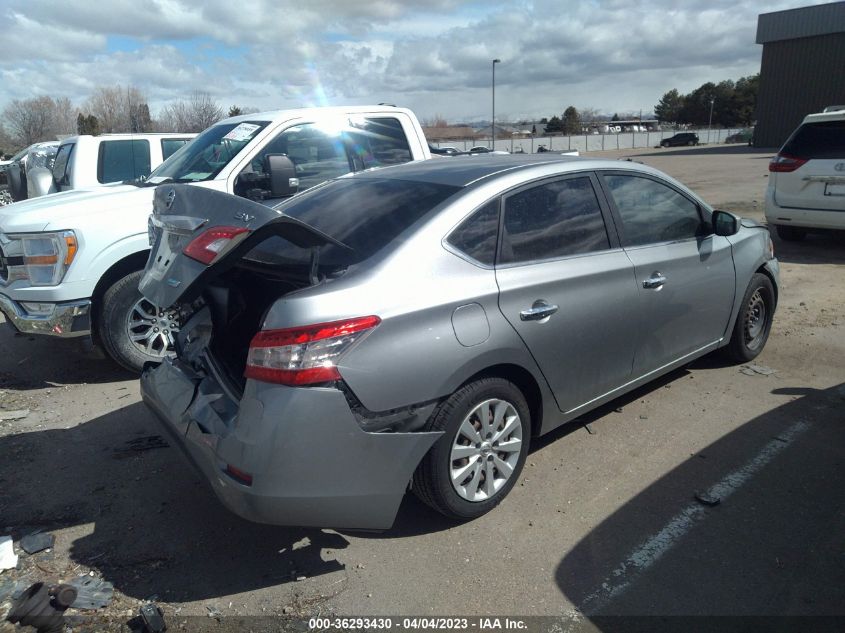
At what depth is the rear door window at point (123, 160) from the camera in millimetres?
8406

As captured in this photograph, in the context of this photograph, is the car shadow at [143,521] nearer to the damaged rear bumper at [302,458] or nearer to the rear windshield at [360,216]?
the damaged rear bumper at [302,458]

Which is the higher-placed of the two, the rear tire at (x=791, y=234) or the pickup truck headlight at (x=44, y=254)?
the pickup truck headlight at (x=44, y=254)

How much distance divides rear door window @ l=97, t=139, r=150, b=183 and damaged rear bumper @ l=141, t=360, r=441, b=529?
6.61 meters

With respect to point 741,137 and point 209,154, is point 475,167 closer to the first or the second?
point 209,154

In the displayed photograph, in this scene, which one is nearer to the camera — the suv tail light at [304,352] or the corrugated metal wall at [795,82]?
the suv tail light at [304,352]

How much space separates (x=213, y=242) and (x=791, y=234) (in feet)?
33.5

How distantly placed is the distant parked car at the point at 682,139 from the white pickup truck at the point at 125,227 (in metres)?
61.9

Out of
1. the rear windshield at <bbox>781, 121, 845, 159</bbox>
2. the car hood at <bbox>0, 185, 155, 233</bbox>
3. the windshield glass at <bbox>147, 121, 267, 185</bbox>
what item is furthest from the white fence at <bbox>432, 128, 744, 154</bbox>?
the car hood at <bbox>0, 185, 155, 233</bbox>

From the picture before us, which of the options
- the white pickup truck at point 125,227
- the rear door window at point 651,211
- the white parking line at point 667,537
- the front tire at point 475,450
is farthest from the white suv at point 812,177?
the front tire at point 475,450

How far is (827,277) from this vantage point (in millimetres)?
8102

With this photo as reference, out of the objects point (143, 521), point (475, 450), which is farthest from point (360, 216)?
point (143, 521)

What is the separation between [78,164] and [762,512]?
840 centimetres

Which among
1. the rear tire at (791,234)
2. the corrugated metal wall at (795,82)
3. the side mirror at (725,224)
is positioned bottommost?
the rear tire at (791,234)

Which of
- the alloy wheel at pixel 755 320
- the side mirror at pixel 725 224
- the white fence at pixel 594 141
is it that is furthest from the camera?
the white fence at pixel 594 141
